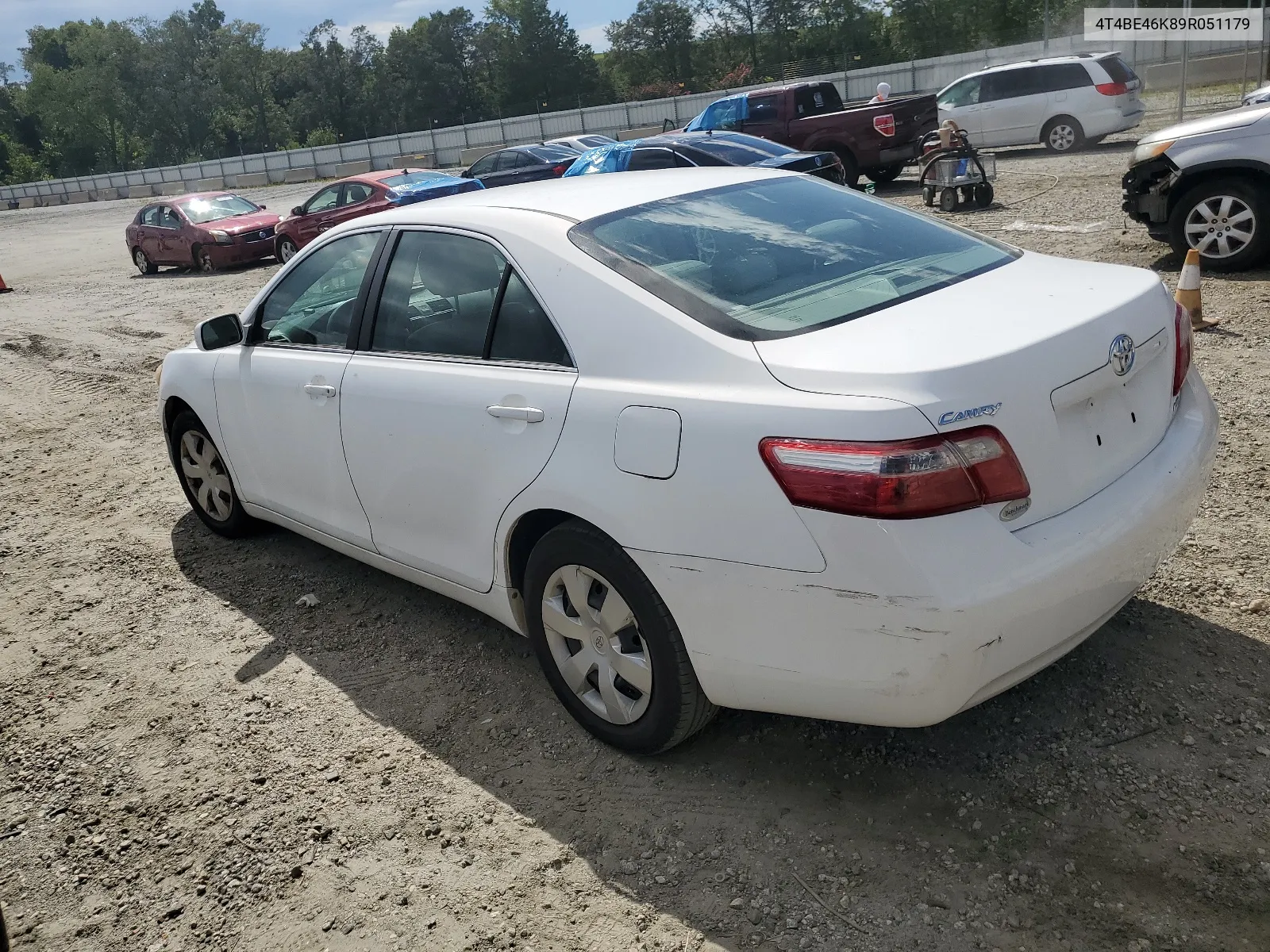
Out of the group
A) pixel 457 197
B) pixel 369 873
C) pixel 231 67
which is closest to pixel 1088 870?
pixel 369 873

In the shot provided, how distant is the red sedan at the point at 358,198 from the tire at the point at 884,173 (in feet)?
22.7

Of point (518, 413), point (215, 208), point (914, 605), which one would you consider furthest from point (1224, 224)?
point (215, 208)

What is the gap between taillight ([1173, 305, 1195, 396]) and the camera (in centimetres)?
315

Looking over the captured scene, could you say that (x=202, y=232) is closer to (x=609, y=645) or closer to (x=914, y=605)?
(x=609, y=645)

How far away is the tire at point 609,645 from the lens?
288 centimetres

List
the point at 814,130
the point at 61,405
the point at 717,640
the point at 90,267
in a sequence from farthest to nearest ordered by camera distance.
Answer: the point at 90,267 < the point at 814,130 < the point at 61,405 < the point at 717,640

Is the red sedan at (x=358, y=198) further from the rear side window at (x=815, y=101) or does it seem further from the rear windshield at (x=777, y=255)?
the rear windshield at (x=777, y=255)

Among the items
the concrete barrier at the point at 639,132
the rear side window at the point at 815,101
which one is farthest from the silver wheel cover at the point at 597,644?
the concrete barrier at the point at 639,132

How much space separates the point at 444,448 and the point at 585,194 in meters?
1.02

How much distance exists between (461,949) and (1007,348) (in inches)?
79.1

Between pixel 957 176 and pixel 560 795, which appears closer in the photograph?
pixel 560 795

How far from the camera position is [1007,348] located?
8.35 ft

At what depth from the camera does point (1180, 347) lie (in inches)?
126

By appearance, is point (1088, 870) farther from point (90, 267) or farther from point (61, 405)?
point (90, 267)
